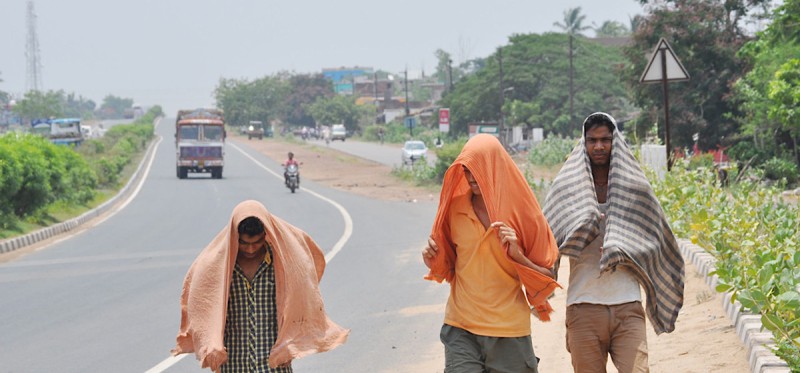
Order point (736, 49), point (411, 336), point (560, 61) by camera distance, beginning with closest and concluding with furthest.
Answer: point (411, 336), point (736, 49), point (560, 61)

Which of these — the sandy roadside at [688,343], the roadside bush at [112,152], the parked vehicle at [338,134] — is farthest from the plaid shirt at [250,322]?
the parked vehicle at [338,134]

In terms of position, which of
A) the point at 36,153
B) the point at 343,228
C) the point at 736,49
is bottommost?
the point at 343,228

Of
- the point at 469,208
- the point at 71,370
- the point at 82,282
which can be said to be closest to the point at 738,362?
the point at 469,208

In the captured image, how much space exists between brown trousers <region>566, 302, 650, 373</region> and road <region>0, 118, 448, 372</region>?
3574 millimetres

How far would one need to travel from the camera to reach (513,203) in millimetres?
4945

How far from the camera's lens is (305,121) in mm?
151875

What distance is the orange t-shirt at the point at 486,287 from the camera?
4.95 metres

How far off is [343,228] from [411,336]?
12764 mm

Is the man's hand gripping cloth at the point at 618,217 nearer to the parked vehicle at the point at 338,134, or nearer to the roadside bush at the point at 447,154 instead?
the roadside bush at the point at 447,154

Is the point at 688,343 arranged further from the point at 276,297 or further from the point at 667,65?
the point at 667,65

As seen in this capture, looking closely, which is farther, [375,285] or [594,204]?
[375,285]

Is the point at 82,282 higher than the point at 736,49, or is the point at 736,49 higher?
the point at 736,49

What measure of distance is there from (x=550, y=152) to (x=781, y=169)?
20.2 m

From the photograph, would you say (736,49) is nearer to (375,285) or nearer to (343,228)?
(343,228)
